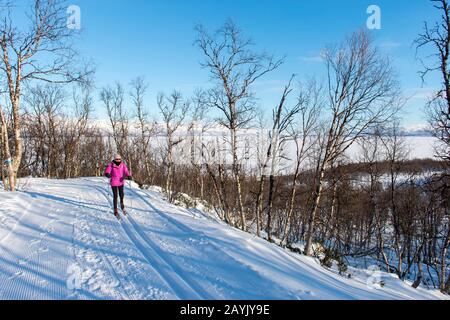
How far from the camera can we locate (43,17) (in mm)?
10570

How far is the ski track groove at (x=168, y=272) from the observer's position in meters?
3.51

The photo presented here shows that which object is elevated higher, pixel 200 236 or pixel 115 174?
pixel 115 174

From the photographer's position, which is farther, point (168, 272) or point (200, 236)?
point (200, 236)

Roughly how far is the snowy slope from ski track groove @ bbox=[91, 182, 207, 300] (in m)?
0.01

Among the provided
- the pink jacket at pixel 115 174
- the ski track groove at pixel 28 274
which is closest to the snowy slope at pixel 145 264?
the ski track groove at pixel 28 274

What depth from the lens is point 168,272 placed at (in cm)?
411

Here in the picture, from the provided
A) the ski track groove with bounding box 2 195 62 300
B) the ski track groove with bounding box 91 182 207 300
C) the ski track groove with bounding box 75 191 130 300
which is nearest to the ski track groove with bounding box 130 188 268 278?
the ski track groove with bounding box 91 182 207 300

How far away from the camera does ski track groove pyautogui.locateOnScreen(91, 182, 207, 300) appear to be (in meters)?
3.51

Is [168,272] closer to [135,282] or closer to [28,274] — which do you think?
[135,282]

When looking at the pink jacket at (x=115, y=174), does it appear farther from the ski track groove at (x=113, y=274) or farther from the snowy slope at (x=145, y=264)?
the ski track groove at (x=113, y=274)

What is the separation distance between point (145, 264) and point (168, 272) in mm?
533

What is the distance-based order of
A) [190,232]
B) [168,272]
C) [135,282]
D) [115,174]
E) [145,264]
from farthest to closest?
[115,174] → [190,232] → [145,264] → [168,272] → [135,282]

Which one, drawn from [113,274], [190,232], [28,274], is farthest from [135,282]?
[190,232]
